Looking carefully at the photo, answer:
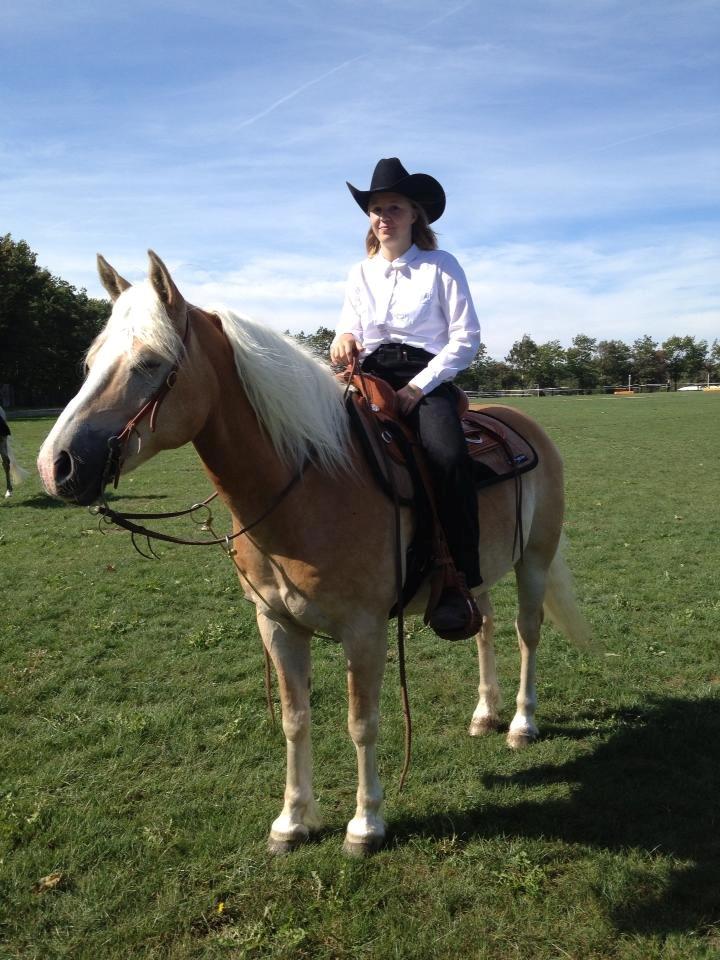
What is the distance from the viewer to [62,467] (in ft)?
8.36

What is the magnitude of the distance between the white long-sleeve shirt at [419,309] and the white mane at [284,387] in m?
0.60

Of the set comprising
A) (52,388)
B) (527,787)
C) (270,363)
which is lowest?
(527,787)

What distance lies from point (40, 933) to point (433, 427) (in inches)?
122

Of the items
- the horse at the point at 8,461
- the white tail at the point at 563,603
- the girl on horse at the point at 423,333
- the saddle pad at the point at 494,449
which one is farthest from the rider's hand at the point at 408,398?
the horse at the point at 8,461

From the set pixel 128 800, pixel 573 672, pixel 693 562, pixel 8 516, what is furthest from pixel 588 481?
pixel 128 800

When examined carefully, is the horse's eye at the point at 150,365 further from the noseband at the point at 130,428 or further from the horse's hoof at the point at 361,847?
the horse's hoof at the point at 361,847

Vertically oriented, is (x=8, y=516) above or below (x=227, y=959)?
above

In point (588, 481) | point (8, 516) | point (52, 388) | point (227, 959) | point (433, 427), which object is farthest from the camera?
point (52, 388)

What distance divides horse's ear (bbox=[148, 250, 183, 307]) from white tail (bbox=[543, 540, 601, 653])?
3.68m

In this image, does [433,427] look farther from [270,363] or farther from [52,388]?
[52,388]

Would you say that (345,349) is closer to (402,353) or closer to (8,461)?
(402,353)

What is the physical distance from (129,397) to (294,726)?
7.19ft

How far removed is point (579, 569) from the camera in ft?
29.8

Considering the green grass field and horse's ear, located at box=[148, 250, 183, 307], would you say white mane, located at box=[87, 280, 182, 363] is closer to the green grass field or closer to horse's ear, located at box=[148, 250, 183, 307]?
horse's ear, located at box=[148, 250, 183, 307]
